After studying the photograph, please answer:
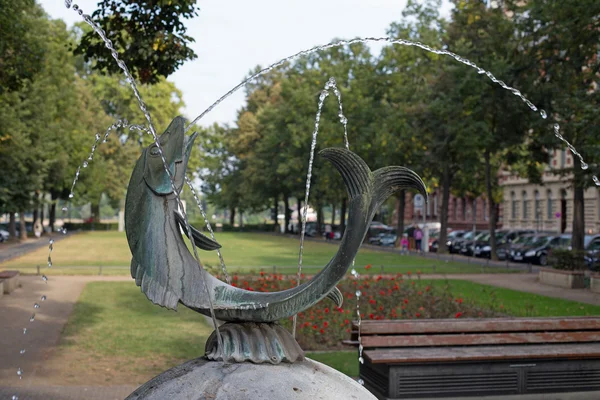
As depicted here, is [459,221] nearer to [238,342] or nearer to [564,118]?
[564,118]

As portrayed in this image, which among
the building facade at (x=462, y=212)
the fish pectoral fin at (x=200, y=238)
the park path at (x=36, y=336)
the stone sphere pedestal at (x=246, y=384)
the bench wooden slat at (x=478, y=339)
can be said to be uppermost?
the building facade at (x=462, y=212)

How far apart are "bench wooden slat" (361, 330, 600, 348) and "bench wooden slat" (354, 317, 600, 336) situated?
0.07 m

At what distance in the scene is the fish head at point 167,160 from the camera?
4836 mm

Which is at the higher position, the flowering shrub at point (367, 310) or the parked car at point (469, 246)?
the parked car at point (469, 246)

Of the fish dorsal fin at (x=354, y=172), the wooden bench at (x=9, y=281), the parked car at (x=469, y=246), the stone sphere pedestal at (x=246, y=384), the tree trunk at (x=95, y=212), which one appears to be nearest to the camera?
the stone sphere pedestal at (x=246, y=384)

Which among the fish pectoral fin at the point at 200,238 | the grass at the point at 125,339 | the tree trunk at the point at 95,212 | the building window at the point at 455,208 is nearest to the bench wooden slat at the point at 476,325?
the grass at the point at 125,339

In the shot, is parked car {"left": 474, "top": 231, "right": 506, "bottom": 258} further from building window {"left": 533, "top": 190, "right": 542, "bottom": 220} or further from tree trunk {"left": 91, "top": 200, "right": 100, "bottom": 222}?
tree trunk {"left": 91, "top": 200, "right": 100, "bottom": 222}

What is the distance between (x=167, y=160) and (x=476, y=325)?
5538mm

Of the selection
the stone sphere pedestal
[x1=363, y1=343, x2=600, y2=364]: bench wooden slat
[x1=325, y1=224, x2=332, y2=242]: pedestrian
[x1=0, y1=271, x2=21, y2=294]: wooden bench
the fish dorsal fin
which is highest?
the fish dorsal fin

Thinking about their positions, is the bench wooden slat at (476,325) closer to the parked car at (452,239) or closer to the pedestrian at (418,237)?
the pedestrian at (418,237)

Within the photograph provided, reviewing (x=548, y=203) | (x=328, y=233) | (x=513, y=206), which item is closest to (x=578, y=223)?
(x=548, y=203)

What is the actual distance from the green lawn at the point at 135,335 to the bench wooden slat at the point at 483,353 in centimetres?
185

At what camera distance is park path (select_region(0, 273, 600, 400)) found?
30.3ft

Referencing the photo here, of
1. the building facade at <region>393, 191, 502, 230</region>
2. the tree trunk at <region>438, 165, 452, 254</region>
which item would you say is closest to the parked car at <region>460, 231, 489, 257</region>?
the tree trunk at <region>438, 165, 452, 254</region>
